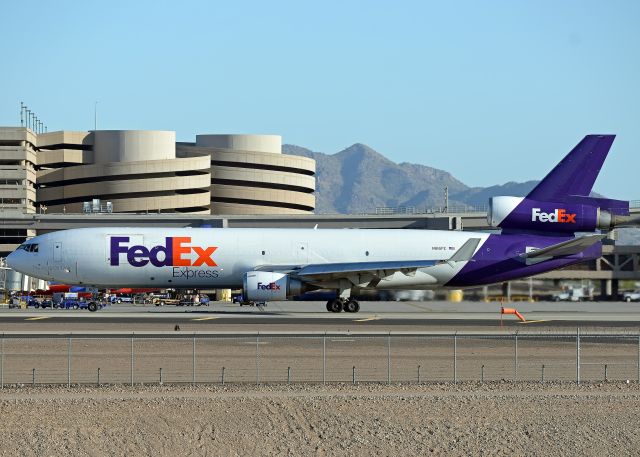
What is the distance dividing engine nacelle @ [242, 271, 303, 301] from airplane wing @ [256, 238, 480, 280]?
788 mm

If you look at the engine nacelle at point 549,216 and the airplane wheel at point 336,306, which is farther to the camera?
the engine nacelle at point 549,216

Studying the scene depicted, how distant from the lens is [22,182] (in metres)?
177

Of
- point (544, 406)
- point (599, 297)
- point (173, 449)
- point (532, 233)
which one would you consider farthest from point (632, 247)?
point (173, 449)

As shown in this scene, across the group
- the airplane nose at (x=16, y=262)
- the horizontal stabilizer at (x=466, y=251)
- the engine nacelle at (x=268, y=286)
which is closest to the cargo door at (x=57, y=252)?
the airplane nose at (x=16, y=262)

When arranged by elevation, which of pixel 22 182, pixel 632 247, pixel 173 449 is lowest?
pixel 173 449

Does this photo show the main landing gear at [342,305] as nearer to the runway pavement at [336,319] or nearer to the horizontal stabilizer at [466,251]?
the runway pavement at [336,319]

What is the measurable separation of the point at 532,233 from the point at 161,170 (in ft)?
383

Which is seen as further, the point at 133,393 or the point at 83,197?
the point at 83,197

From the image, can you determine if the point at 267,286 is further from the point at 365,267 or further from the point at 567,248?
the point at 567,248

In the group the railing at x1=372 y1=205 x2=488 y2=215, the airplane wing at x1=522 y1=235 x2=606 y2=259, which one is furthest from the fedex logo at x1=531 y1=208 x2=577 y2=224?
the railing at x1=372 y1=205 x2=488 y2=215

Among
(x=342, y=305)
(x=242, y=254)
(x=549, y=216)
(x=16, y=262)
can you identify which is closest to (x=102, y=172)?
(x=16, y=262)

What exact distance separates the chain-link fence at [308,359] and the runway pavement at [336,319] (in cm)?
635

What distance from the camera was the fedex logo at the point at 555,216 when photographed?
7069cm

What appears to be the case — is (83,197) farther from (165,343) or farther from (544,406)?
(544,406)
